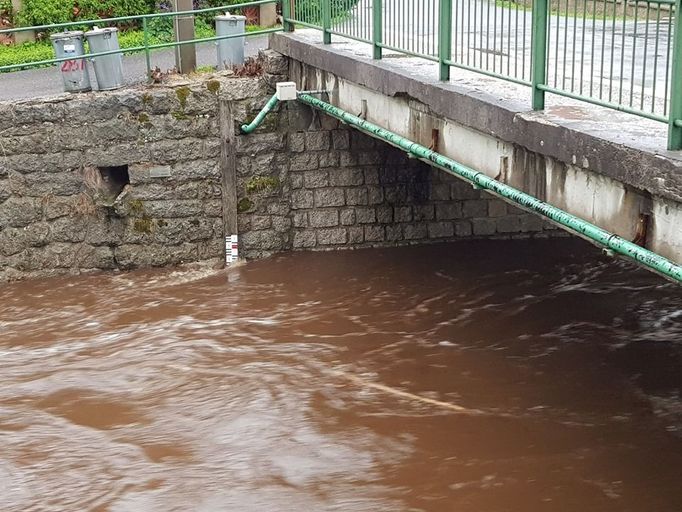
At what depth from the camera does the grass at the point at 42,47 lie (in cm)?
1712

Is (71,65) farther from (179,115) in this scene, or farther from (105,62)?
(179,115)

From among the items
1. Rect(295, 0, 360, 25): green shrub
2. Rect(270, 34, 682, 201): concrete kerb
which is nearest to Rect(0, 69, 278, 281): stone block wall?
Rect(295, 0, 360, 25): green shrub

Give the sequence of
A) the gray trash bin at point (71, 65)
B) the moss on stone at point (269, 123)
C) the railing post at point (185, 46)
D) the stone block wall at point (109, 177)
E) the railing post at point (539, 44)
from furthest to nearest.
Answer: the railing post at point (185, 46)
the moss on stone at point (269, 123)
the gray trash bin at point (71, 65)
the stone block wall at point (109, 177)
the railing post at point (539, 44)

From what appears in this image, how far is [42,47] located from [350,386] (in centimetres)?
1171

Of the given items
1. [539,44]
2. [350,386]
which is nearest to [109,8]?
[350,386]

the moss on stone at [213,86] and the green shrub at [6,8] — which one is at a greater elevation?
the green shrub at [6,8]

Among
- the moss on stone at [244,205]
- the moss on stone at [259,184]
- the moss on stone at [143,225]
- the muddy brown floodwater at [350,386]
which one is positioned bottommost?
the muddy brown floodwater at [350,386]

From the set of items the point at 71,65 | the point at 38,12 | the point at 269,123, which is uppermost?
the point at 38,12

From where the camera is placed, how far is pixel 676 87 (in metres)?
5.11

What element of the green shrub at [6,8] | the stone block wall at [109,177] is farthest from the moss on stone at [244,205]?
the green shrub at [6,8]

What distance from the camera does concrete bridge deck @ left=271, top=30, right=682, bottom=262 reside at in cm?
545

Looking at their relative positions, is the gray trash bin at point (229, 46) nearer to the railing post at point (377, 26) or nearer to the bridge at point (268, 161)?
the bridge at point (268, 161)

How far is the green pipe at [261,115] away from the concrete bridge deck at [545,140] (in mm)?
2499

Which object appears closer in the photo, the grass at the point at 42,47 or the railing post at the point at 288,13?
→ the railing post at the point at 288,13
